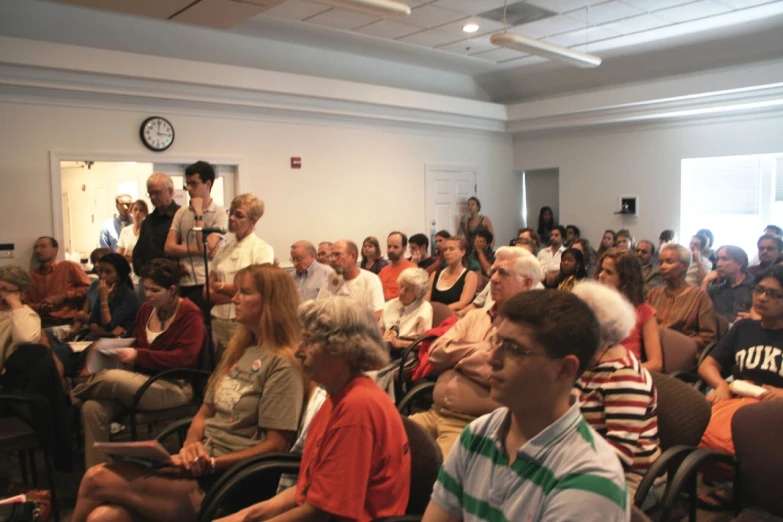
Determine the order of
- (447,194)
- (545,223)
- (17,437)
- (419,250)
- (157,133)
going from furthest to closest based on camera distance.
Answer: (545,223) < (447,194) < (419,250) < (157,133) < (17,437)

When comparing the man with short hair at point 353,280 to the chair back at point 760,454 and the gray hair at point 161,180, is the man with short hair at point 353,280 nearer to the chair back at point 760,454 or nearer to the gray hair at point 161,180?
the gray hair at point 161,180

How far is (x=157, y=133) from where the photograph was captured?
6539 mm

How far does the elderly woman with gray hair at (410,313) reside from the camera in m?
4.21

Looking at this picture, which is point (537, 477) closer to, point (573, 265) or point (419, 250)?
point (573, 265)

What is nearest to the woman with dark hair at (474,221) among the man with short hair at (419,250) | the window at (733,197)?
the man with short hair at (419,250)

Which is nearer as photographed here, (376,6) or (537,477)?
(537,477)

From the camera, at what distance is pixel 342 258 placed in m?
4.88

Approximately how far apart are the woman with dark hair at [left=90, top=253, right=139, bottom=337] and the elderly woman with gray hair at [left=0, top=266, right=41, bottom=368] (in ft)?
2.08

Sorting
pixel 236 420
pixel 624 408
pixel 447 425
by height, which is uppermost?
pixel 624 408

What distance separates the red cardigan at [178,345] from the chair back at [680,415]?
2.23 meters

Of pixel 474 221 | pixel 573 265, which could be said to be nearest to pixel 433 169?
pixel 474 221

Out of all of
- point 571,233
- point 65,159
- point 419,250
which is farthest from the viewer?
point 571,233

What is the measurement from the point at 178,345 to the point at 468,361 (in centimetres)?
160

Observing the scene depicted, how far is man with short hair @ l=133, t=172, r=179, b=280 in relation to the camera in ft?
12.9
